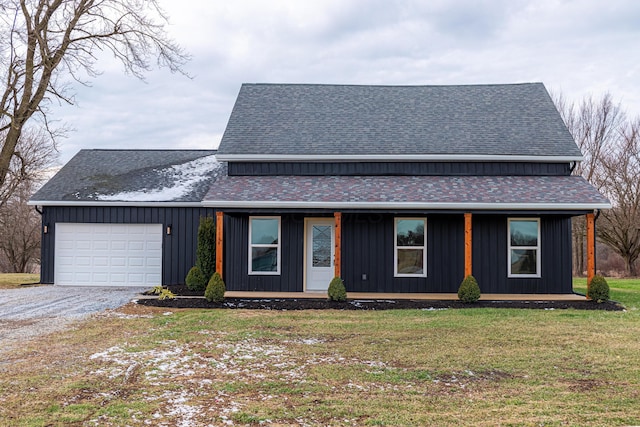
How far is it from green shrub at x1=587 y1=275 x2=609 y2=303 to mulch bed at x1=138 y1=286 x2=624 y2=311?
0.13 meters

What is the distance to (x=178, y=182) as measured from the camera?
17.1 meters

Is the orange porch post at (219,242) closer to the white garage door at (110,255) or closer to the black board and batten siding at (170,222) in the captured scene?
the black board and batten siding at (170,222)

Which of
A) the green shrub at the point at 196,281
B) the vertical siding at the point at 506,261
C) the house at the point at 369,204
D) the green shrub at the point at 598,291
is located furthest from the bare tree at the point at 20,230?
the green shrub at the point at 598,291

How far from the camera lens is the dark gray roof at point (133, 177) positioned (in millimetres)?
16297

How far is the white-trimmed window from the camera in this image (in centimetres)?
1352

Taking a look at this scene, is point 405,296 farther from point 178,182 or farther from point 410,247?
point 178,182

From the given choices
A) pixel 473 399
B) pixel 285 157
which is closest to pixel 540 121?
pixel 285 157

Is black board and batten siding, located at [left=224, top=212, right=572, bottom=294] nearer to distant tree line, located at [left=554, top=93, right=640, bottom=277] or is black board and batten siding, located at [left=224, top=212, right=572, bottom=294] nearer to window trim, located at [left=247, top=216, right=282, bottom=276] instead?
window trim, located at [left=247, top=216, right=282, bottom=276]

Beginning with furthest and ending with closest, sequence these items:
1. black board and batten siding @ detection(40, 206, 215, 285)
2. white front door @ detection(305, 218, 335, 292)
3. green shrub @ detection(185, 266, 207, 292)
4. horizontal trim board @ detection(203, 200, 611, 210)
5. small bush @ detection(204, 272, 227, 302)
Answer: black board and batten siding @ detection(40, 206, 215, 285)
green shrub @ detection(185, 266, 207, 292)
white front door @ detection(305, 218, 335, 292)
horizontal trim board @ detection(203, 200, 611, 210)
small bush @ detection(204, 272, 227, 302)

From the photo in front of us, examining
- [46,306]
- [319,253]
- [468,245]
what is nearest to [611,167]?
[468,245]

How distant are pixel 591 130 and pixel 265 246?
76.5ft

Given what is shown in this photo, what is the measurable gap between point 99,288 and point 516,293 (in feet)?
38.3

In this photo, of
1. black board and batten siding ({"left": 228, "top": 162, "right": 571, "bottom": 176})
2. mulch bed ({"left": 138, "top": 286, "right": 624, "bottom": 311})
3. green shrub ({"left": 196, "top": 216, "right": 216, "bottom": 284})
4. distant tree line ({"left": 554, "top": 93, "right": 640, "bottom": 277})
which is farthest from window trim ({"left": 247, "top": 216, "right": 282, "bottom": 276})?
distant tree line ({"left": 554, "top": 93, "right": 640, "bottom": 277})

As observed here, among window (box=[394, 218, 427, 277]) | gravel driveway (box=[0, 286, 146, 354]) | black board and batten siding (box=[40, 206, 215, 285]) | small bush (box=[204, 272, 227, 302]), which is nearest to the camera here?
gravel driveway (box=[0, 286, 146, 354])
